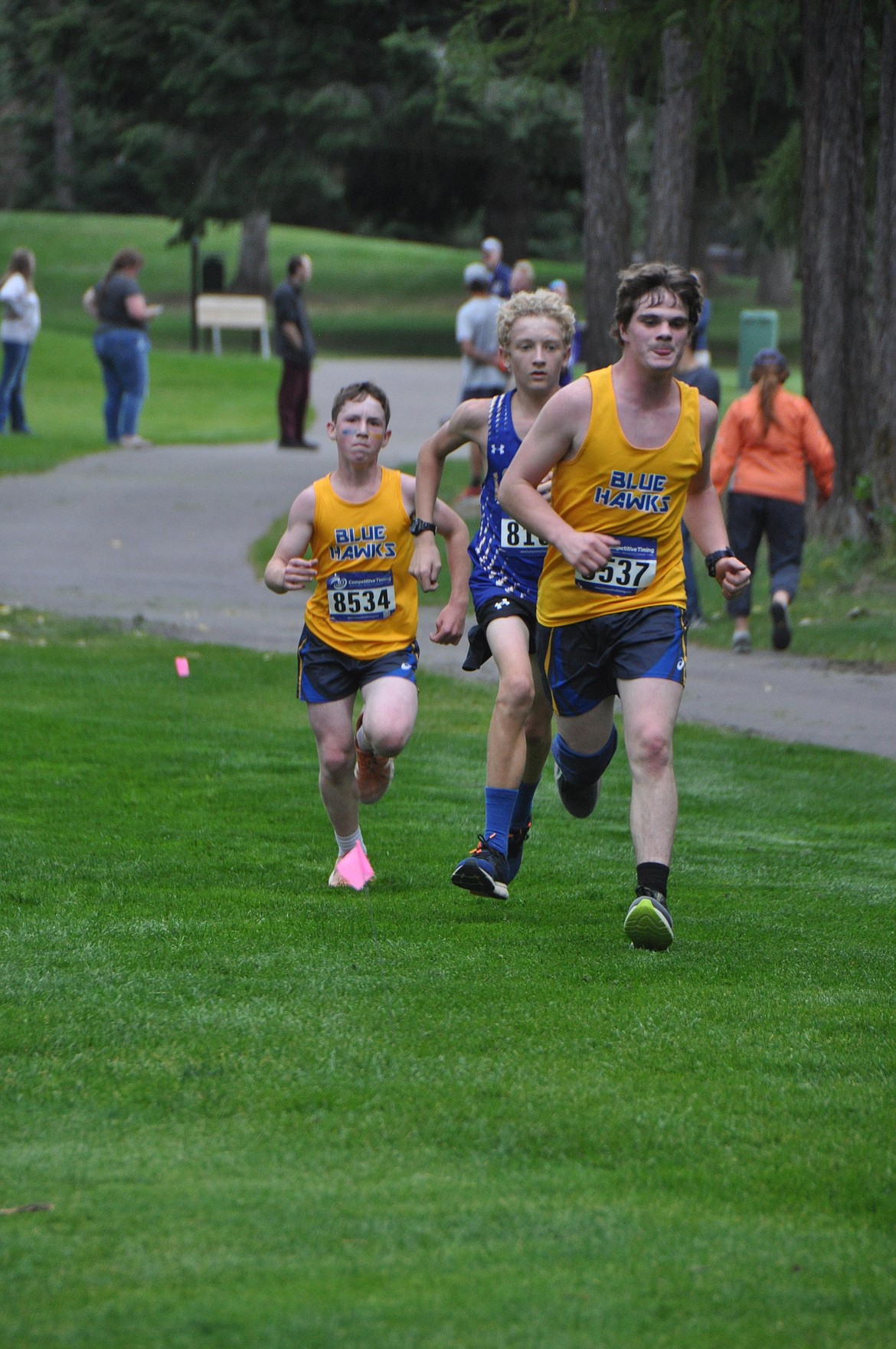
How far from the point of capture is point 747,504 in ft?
42.8

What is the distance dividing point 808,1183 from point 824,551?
12.2 m

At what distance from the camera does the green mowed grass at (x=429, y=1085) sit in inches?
131

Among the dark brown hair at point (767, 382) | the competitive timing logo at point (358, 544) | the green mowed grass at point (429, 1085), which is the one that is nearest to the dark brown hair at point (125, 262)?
the dark brown hair at point (767, 382)

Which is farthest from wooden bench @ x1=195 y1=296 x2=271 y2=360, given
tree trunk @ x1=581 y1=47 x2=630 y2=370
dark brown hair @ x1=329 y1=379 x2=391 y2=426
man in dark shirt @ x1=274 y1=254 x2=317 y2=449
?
dark brown hair @ x1=329 y1=379 x2=391 y2=426

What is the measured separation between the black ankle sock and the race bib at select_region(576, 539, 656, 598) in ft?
2.83

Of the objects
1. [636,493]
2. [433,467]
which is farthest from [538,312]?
[636,493]

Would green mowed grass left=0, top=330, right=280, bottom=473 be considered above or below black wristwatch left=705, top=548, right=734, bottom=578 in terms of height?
below

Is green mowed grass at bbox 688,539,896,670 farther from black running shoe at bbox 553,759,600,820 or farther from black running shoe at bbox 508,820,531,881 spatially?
black running shoe at bbox 508,820,531,881

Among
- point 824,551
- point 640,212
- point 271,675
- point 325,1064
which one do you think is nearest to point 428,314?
point 640,212

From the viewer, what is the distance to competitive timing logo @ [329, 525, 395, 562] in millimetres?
6520

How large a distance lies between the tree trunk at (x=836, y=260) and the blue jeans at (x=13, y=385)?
10944 mm

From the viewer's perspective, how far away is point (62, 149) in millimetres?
69438

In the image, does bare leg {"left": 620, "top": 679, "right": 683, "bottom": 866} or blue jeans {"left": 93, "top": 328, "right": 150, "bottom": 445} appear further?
blue jeans {"left": 93, "top": 328, "right": 150, "bottom": 445}

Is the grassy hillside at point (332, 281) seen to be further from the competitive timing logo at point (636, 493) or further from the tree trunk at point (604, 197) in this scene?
the competitive timing logo at point (636, 493)
